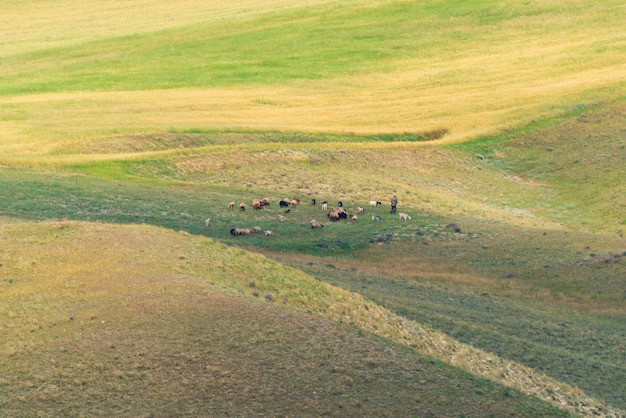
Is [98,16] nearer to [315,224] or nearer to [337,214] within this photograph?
Result: [337,214]

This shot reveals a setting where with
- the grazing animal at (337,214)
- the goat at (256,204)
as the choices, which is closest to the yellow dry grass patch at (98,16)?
the goat at (256,204)

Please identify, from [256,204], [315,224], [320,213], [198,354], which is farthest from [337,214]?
[198,354]

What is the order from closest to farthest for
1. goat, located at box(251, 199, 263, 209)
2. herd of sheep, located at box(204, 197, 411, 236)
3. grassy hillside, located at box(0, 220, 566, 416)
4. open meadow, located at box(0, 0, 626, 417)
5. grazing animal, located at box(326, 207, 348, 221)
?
grassy hillside, located at box(0, 220, 566, 416), open meadow, located at box(0, 0, 626, 417), herd of sheep, located at box(204, 197, 411, 236), grazing animal, located at box(326, 207, 348, 221), goat, located at box(251, 199, 263, 209)

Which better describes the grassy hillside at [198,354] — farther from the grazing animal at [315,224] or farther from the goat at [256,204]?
the goat at [256,204]

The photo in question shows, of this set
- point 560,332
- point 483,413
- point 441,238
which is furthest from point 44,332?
point 441,238

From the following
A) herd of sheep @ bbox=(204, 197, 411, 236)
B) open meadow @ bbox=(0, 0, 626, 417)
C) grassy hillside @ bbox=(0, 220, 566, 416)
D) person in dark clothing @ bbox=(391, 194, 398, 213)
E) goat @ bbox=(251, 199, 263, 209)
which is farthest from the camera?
person in dark clothing @ bbox=(391, 194, 398, 213)

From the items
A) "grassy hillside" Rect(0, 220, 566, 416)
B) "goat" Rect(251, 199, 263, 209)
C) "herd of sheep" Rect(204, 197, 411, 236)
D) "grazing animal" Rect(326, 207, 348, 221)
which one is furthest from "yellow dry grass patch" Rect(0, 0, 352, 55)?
"grassy hillside" Rect(0, 220, 566, 416)

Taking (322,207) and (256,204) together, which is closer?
(256,204)

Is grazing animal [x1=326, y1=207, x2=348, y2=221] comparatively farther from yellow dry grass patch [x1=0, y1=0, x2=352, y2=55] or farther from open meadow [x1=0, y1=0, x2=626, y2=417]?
yellow dry grass patch [x1=0, y1=0, x2=352, y2=55]

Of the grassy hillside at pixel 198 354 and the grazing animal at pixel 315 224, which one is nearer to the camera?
the grassy hillside at pixel 198 354
